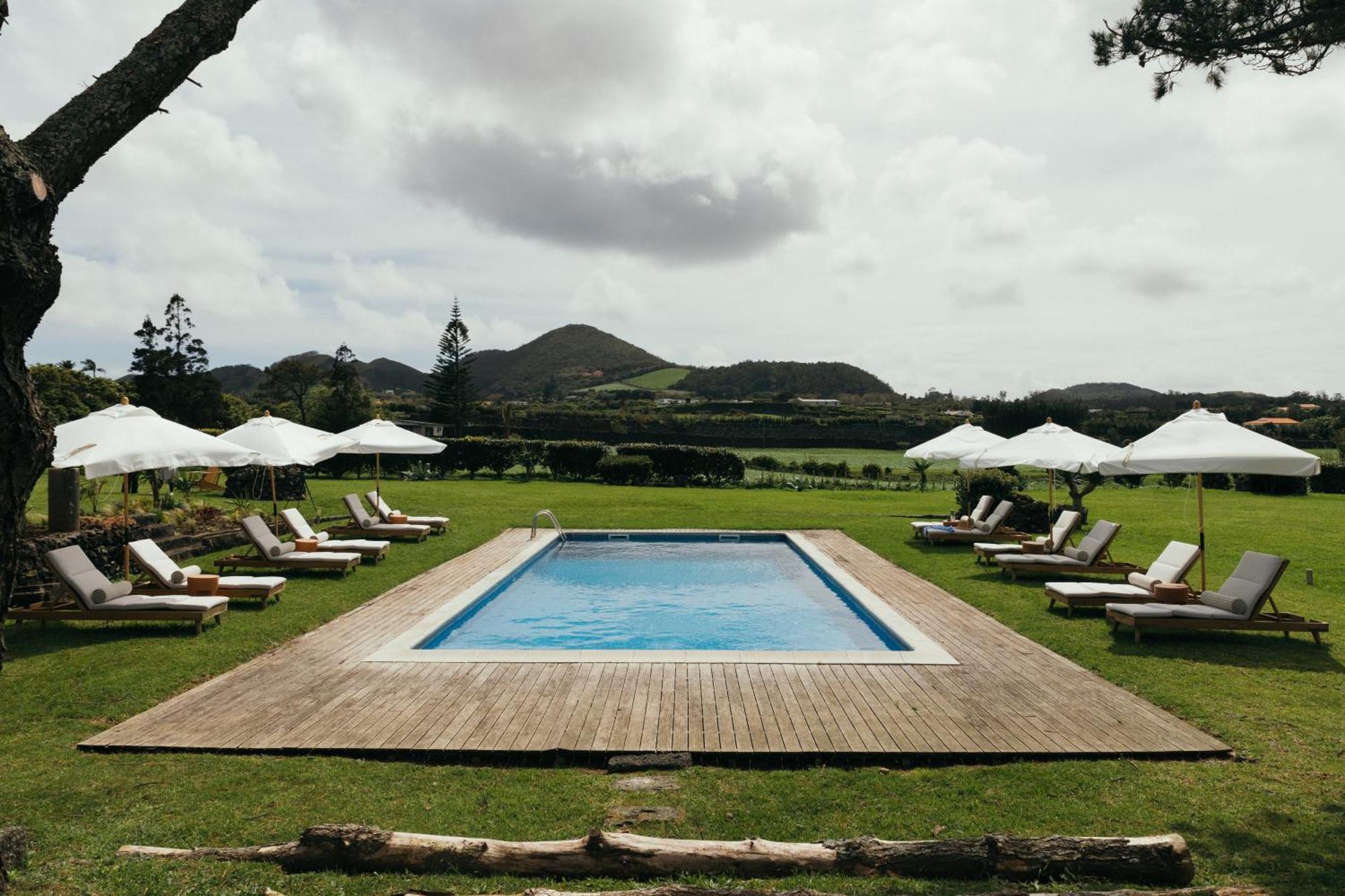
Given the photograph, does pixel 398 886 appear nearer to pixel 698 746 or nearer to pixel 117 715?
pixel 698 746

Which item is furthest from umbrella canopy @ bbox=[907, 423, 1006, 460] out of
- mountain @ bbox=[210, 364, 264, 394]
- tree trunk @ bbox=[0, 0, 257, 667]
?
mountain @ bbox=[210, 364, 264, 394]

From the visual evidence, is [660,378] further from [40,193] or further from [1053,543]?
[40,193]

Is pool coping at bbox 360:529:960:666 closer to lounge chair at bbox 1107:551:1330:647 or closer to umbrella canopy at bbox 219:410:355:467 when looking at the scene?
lounge chair at bbox 1107:551:1330:647

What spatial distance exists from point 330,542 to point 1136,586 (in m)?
10.3

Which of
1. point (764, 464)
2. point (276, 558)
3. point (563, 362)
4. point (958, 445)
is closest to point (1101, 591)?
point (958, 445)

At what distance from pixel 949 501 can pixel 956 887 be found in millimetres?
19496

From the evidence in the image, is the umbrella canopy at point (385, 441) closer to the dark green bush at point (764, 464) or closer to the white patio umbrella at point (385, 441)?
the white patio umbrella at point (385, 441)

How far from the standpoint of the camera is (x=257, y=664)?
667cm

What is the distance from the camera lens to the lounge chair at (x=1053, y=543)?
1103cm

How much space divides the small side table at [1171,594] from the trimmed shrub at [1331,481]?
69.3 ft

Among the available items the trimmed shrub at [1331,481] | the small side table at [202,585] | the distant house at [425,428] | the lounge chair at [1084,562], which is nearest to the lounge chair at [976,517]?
the lounge chair at [1084,562]

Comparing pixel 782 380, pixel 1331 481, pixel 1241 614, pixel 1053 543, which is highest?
pixel 782 380

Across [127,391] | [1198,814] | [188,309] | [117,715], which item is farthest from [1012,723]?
[188,309]

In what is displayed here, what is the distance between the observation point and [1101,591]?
8453 millimetres
